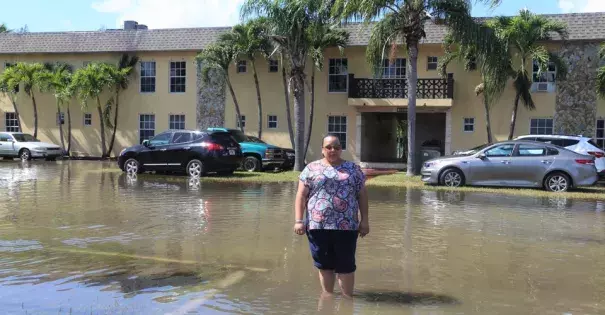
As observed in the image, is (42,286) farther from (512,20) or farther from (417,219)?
(512,20)

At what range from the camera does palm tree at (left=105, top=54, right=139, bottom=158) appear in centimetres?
3030

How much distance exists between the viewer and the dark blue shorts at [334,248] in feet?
19.0

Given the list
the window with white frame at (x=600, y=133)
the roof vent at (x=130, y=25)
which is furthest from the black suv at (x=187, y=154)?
the roof vent at (x=130, y=25)

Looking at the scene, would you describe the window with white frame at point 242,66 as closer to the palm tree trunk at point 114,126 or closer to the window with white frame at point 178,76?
the window with white frame at point 178,76

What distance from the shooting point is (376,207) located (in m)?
13.5

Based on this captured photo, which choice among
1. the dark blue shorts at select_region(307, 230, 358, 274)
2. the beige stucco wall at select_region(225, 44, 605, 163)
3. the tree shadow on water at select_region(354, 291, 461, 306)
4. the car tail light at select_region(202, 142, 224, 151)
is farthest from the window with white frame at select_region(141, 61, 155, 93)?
the dark blue shorts at select_region(307, 230, 358, 274)

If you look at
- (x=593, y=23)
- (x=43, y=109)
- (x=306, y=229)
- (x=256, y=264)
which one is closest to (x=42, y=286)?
(x=256, y=264)

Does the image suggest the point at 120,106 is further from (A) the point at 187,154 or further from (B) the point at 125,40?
(A) the point at 187,154

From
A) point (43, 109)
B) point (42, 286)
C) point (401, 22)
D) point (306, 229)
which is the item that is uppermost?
point (401, 22)

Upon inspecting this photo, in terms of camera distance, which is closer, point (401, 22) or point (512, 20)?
point (401, 22)

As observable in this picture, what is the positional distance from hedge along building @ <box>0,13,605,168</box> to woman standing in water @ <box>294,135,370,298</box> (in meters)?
18.0

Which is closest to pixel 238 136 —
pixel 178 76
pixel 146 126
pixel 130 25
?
pixel 178 76

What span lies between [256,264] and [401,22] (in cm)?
1456

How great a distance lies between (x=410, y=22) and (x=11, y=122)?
2339 cm
